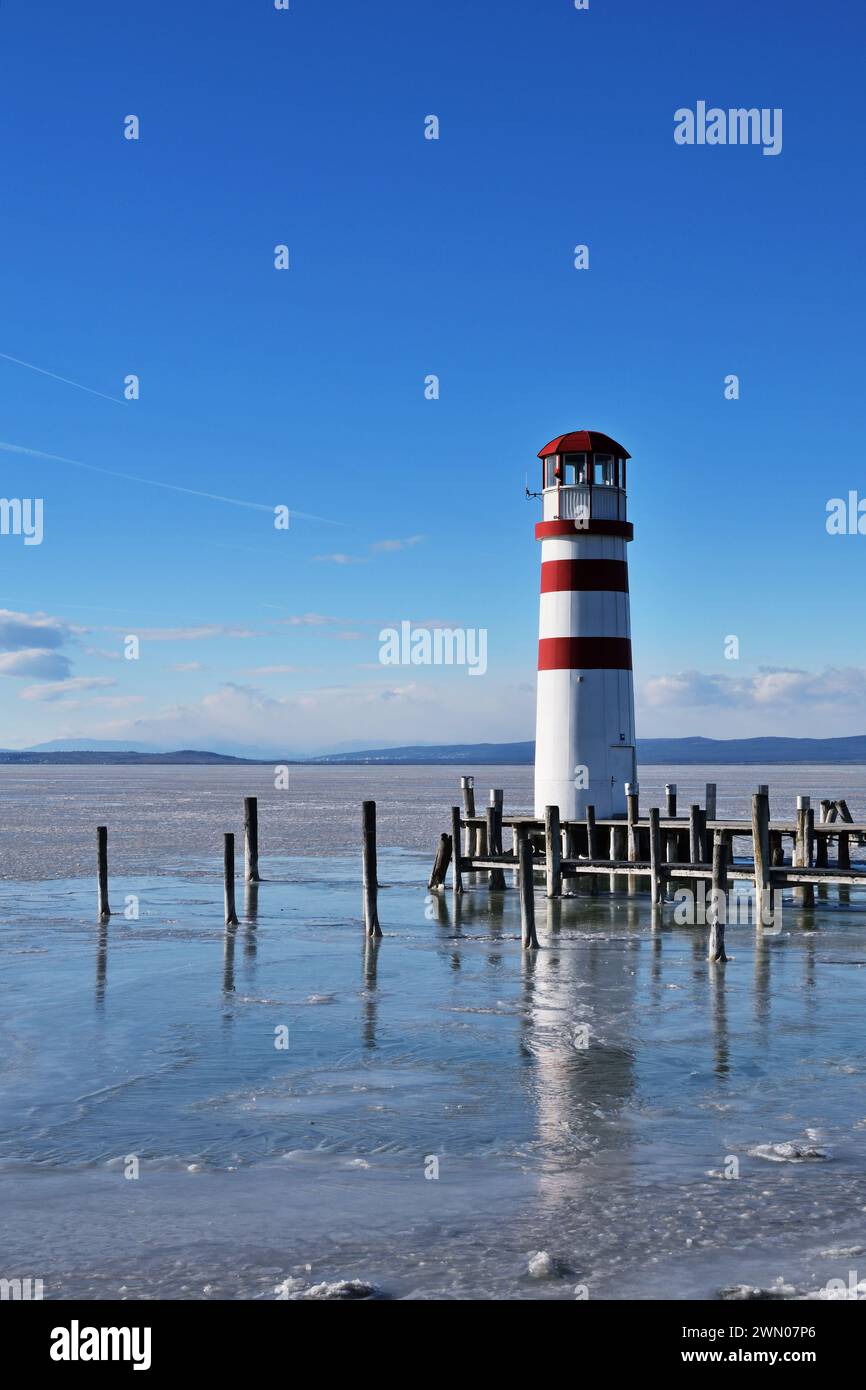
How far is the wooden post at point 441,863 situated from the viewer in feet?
111

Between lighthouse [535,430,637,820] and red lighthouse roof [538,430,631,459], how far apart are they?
0.08ft

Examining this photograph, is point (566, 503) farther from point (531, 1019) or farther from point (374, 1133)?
point (374, 1133)

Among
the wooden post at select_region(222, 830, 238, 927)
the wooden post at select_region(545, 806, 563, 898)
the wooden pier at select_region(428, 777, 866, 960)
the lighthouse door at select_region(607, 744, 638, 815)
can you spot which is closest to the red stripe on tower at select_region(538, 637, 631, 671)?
the lighthouse door at select_region(607, 744, 638, 815)

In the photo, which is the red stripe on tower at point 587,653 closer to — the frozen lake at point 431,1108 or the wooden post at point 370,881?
the frozen lake at point 431,1108

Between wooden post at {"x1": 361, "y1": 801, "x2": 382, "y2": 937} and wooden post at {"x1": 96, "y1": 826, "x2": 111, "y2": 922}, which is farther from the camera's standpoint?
wooden post at {"x1": 96, "y1": 826, "x2": 111, "y2": 922}

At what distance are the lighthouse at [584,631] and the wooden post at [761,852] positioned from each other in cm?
579

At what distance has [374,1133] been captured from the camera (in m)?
13.5

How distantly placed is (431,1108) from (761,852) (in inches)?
541

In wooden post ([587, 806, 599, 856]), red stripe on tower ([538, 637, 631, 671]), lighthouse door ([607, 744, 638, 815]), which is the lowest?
wooden post ([587, 806, 599, 856])

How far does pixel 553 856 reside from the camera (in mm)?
30359

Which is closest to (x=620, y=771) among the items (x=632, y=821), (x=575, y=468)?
(x=632, y=821)

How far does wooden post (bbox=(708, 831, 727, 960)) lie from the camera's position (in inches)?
912

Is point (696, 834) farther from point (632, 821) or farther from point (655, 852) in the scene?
point (632, 821)

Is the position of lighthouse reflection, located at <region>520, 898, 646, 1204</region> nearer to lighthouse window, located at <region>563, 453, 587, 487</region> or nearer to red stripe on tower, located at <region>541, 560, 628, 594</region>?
red stripe on tower, located at <region>541, 560, 628, 594</region>
